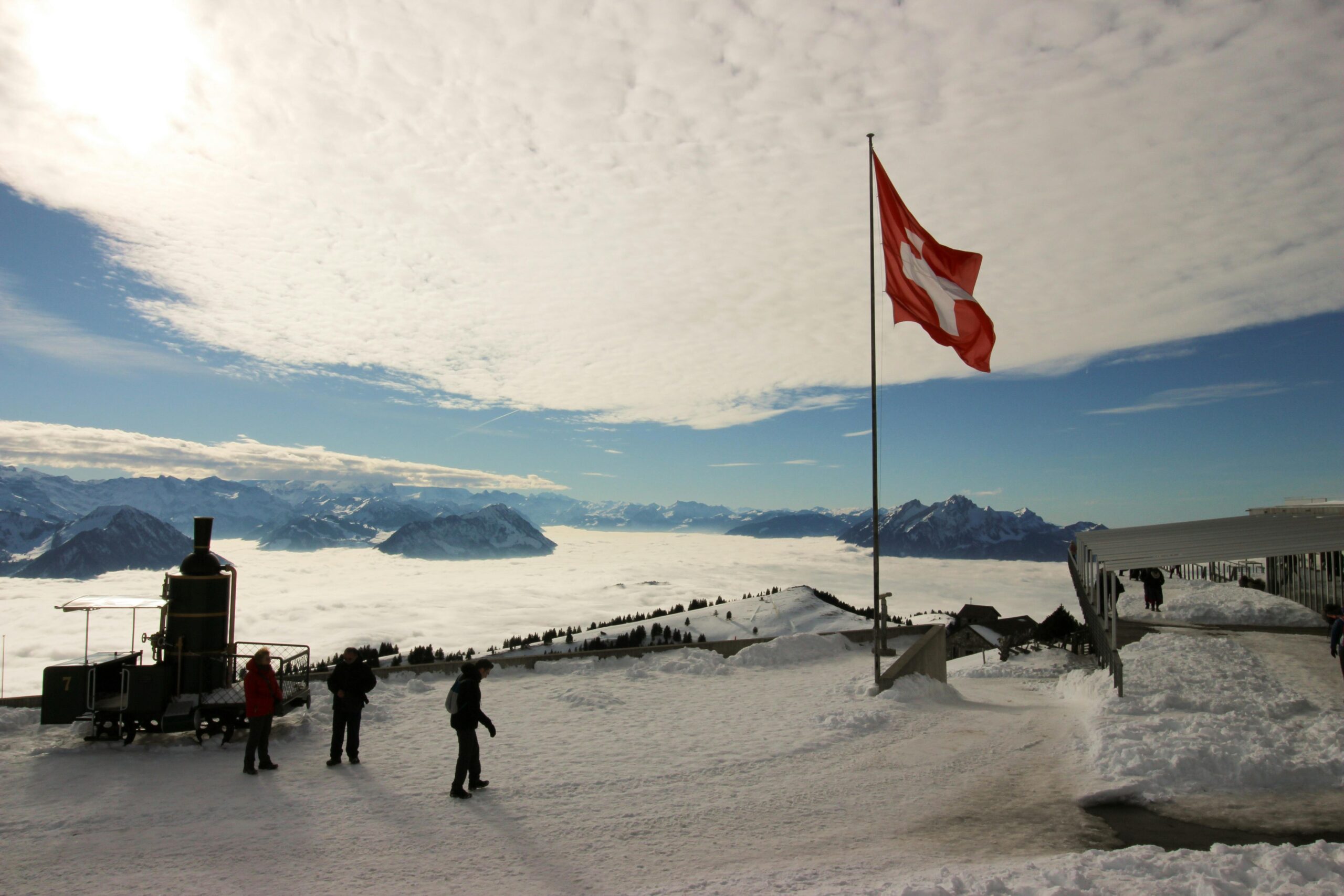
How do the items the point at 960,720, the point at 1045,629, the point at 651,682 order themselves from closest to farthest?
the point at 960,720
the point at 651,682
the point at 1045,629

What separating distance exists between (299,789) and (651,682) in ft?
26.7

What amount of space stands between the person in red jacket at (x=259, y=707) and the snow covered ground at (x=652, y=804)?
0.30 m

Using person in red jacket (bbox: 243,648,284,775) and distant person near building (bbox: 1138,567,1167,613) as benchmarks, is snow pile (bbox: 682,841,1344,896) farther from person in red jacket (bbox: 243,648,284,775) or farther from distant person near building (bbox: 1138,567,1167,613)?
distant person near building (bbox: 1138,567,1167,613)

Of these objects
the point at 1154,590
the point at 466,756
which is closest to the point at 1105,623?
the point at 1154,590

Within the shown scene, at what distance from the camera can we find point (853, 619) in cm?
4106

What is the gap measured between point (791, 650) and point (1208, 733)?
999 cm

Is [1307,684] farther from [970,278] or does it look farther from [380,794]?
[380,794]

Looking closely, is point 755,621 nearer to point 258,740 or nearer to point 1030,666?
point 1030,666

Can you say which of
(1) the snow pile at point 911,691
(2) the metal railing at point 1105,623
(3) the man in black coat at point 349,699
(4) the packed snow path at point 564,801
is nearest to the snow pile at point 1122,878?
(4) the packed snow path at point 564,801

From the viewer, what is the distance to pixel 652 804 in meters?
8.51

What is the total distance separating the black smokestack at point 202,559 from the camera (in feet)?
40.8

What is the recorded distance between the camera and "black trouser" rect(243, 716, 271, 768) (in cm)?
948

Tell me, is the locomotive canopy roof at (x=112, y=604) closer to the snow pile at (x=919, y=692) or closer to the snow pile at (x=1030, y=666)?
the snow pile at (x=919, y=692)

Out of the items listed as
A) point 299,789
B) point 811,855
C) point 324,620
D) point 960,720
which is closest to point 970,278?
point 960,720
